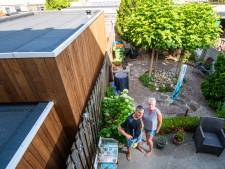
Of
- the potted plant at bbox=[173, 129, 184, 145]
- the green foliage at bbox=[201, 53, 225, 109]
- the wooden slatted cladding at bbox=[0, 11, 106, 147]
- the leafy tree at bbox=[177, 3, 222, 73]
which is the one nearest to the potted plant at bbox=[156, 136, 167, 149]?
the potted plant at bbox=[173, 129, 184, 145]

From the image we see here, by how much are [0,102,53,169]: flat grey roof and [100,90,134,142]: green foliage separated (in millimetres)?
2330

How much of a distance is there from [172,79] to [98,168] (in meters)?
6.30

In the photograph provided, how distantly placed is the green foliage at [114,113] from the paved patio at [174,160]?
2.31ft

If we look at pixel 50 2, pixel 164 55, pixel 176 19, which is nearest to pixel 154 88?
pixel 176 19

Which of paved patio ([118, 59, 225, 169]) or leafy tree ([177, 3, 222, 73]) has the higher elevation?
leafy tree ([177, 3, 222, 73])

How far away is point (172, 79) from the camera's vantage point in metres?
8.80

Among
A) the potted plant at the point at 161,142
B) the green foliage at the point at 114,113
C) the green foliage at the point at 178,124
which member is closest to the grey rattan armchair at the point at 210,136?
the green foliage at the point at 178,124

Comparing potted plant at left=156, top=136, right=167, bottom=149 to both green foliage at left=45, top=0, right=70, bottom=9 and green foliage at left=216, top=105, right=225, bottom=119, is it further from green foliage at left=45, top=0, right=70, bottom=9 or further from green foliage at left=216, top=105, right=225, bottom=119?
green foliage at left=45, top=0, right=70, bottom=9

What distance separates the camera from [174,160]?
483 cm

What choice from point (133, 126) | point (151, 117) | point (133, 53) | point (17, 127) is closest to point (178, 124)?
point (151, 117)

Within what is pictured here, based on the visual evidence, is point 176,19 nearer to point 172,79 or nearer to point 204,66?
point 172,79

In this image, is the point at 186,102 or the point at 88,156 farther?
the point at 186,102

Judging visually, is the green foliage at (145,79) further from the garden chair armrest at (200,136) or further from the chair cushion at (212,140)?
the chair cushion at (212,140)

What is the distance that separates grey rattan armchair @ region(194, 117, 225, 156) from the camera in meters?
4.69
